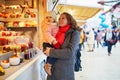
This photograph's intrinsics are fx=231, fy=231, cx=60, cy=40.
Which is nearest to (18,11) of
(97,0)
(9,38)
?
(9,38)

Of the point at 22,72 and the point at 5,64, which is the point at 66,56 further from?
the point at 5,64

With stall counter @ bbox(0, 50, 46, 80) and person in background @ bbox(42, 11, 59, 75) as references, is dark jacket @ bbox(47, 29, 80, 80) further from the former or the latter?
stall counter @ bbox(0, 50, 46, 80)

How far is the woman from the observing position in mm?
2766

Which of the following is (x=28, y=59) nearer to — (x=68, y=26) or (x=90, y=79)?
(x=68, y=26)

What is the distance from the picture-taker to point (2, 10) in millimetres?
5309

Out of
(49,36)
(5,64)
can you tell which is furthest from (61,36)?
(5,64)

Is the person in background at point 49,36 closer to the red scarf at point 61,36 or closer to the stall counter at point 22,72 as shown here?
the red scarf at point 61,36

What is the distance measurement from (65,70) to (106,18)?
713 inches

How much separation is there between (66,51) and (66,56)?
0.23ft

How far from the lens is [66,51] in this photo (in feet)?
9.02

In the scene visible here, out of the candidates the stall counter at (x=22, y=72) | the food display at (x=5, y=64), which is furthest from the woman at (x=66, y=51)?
the food display at (x=5, y=64)

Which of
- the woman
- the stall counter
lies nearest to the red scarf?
the woman

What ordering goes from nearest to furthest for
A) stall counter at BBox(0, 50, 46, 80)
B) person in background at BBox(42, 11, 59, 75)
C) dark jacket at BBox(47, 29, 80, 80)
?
stall counter at BBox(0, 50, 46, 80) → dark jacket at BBox(47, 29, 80, 80) → person in background at BBox(42, 11, 59, 75)

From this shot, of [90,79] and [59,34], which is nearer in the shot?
[59,34]
